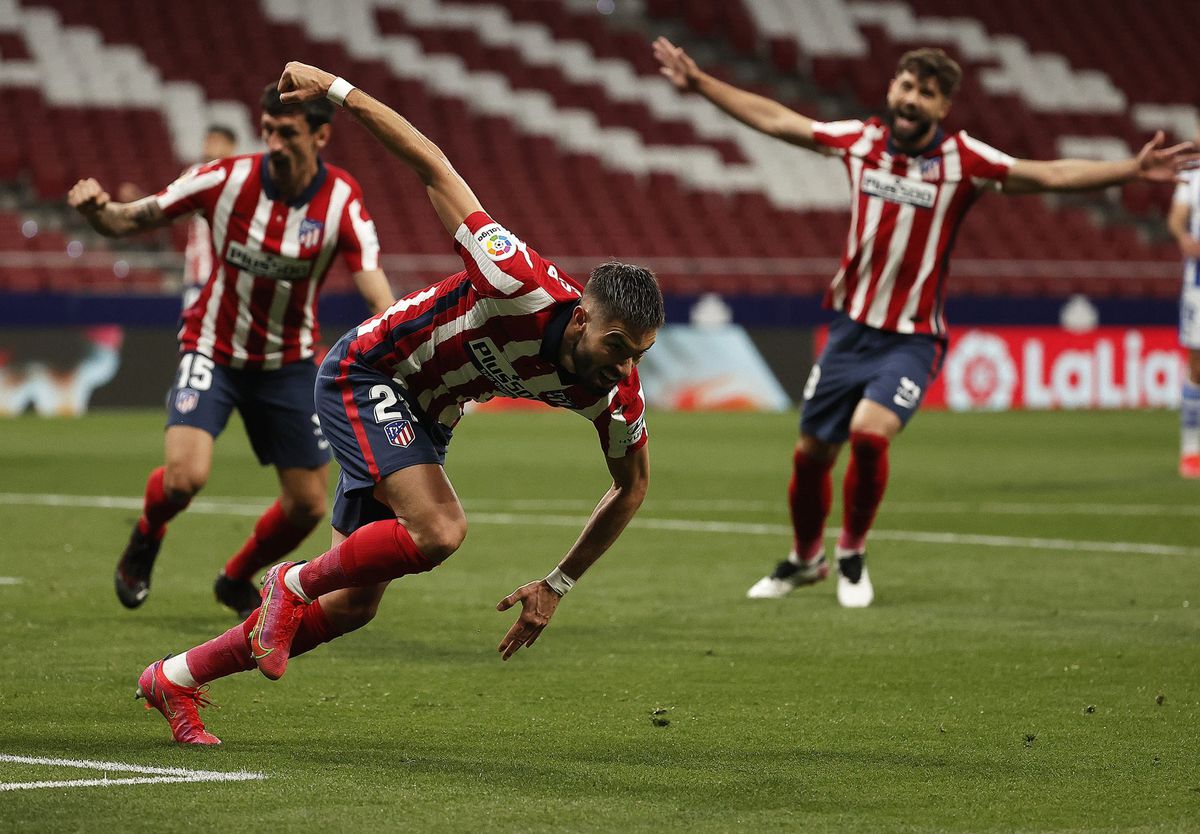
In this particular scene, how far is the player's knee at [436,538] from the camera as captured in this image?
5.23 metres

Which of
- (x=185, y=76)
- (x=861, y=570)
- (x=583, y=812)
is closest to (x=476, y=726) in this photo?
(x=583, y=812)

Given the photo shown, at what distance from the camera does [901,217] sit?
29.1 feet

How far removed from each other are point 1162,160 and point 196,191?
3951 millimetres

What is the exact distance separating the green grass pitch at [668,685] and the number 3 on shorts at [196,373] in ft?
3.18

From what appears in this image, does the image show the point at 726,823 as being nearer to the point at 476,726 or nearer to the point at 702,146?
the point at 476,726

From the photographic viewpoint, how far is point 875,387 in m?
8.64

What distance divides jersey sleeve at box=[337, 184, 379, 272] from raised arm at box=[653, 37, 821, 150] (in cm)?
169

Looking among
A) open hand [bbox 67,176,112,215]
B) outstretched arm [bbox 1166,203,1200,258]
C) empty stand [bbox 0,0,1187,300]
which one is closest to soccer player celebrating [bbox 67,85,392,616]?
open hand [bbox 67,176,112,215]

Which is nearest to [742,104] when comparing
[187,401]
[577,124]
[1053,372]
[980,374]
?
[187,401]

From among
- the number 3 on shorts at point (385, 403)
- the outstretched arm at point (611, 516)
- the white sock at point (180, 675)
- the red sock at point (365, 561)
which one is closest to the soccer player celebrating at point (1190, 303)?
the outstretched arm at point (611, 516)

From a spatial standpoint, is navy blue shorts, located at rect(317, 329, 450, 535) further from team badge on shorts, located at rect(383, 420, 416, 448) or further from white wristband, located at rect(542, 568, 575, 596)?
white wristband, located at rect(542, 568, 575, 596)

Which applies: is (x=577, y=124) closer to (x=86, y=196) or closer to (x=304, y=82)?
(x=86, y=196)

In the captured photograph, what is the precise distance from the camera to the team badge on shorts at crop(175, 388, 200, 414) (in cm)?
786

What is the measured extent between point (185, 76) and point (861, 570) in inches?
810
